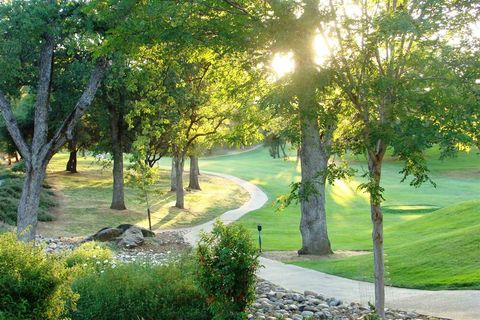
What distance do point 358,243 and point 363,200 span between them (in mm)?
21504

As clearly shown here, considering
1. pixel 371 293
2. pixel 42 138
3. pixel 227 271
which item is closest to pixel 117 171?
pixel 42 138

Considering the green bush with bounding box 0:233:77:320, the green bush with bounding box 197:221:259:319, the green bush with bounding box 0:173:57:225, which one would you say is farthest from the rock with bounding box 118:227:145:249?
the green bush with bounding box 0:233:77:320

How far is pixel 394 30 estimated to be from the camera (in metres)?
6.95

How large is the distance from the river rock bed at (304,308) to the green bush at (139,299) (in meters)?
1.08

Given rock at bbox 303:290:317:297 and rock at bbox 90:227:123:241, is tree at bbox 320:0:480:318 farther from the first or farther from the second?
rock at bbox 90:227:123:241

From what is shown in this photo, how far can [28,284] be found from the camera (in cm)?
689

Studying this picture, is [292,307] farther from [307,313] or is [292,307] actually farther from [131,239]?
[131,239]

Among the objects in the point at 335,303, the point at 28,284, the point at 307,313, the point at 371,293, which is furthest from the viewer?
the point at 371,293

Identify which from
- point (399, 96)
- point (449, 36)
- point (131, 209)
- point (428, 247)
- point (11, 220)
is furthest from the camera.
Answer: point (131, 209)

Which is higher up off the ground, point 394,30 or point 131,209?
point 394,30

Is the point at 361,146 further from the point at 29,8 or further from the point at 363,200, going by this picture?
the point at 363,200

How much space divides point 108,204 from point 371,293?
27.5 m

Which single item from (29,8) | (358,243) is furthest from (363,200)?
(29,8)

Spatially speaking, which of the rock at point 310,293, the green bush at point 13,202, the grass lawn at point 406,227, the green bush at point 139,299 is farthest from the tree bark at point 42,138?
the green bush at point 13,202
